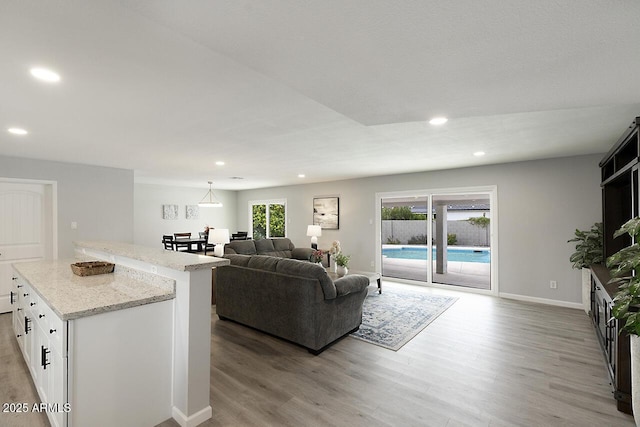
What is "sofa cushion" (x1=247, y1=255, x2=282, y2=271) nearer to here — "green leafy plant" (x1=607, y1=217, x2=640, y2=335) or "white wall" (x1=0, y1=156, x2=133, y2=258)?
"green leafy plant" (x1=607, y1=217, x2=640, y2=335)

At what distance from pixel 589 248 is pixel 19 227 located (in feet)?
28.6

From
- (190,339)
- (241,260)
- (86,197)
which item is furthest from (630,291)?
(86,197)

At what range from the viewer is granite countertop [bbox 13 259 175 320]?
1786 millimetres

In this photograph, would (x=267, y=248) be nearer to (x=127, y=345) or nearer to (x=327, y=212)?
(x=327, y=212)

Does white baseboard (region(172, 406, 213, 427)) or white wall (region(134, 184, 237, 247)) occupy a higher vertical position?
white wall (region(134, 184, 237, 247))

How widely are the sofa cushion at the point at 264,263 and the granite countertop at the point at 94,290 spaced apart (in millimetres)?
1406

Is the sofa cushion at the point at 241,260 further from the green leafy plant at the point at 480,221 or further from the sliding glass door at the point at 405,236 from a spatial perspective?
the green leafy plant at the point at 480,221

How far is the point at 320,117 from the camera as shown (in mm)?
2916

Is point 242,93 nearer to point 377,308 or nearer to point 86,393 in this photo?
point 86,393

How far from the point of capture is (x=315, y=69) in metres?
1.50

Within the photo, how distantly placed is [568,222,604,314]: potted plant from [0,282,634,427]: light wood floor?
0.87 meters

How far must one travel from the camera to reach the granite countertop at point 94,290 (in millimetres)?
1786

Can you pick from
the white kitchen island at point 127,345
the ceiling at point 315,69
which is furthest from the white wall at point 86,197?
the white kitchen island at point 127,345

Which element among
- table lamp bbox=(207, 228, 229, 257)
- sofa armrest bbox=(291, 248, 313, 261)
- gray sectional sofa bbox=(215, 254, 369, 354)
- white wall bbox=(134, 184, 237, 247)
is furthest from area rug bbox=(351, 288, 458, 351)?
white wall bbox=(134, 184, 237, 247)
